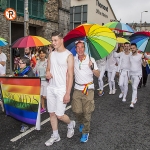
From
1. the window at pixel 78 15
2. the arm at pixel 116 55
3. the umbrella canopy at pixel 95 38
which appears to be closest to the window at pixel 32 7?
the arm at pixel 116 55

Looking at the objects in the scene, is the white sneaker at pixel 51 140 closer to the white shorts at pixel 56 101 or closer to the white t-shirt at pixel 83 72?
the white shorts at pixel 56 101

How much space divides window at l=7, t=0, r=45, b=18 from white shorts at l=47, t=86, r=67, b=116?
1137 centimetres

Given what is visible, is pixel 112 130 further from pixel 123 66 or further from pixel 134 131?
pixel 123 66

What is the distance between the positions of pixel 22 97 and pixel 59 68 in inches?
44.0

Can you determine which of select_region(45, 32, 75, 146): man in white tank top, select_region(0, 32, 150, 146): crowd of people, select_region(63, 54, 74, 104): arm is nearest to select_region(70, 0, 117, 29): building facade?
select_region(0, 32, 150, 146): crowd of people

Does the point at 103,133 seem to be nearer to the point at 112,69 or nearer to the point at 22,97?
the point at 22,97

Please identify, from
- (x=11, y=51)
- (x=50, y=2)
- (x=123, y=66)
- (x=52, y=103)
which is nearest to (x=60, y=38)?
(x=52, y=103)

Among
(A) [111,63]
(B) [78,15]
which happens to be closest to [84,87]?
(A) [111,63]

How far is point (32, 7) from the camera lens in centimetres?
1490

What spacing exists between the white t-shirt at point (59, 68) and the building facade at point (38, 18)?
400 inches

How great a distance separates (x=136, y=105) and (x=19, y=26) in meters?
11.4

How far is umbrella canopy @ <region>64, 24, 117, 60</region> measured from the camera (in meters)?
3.76

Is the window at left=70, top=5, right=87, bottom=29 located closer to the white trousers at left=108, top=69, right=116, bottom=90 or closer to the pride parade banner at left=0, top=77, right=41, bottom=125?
the white trousers at left=108, top=69, right=116, bottom=90

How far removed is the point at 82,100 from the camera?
13.2ft
